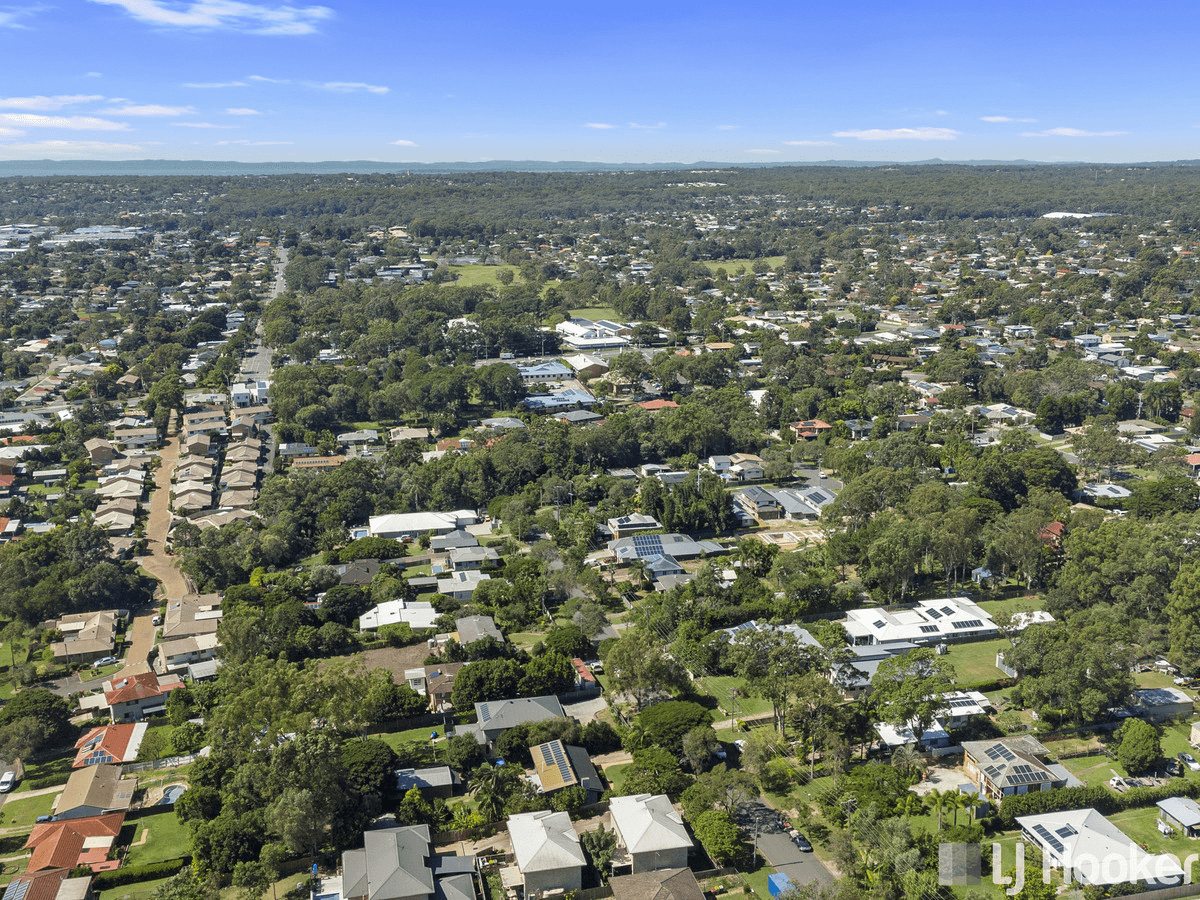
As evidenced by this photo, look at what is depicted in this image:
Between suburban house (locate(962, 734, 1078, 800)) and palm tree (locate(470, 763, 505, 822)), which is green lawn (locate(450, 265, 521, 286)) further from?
suburban house (locate(962, 734, 1078, 800))

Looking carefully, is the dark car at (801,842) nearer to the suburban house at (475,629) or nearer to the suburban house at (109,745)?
the suburban house at (475,629)

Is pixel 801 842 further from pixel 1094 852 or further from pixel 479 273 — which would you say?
pixel 479 273

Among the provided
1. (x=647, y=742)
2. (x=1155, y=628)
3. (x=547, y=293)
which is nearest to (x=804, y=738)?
(x=647, y=742)

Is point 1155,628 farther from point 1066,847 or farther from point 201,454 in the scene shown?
point 201,454

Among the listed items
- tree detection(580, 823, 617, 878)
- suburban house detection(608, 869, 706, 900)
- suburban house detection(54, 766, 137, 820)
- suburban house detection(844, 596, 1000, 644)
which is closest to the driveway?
suburban house detection(608, 869, 706, 900)

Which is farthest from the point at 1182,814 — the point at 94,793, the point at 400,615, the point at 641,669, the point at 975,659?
the point at 94,793
